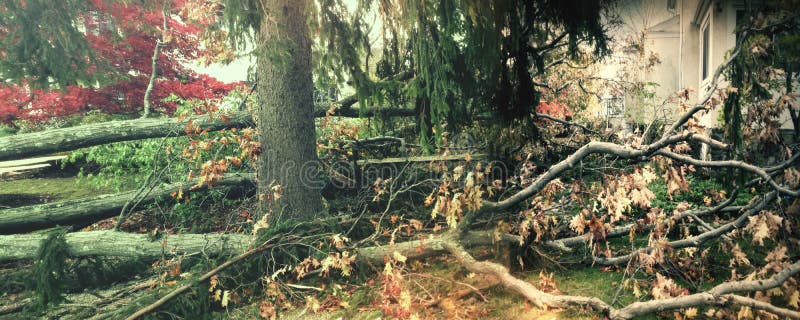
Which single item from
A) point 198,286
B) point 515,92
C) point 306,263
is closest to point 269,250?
point 306,263

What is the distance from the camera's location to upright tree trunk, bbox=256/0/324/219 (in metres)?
4.71

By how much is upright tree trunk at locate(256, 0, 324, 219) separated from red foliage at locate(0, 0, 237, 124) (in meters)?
2.73

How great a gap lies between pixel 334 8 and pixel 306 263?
Result: 263 centimetres

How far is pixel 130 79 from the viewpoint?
22.0ft

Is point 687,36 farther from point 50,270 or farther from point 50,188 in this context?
point 50,188

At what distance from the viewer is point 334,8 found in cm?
453

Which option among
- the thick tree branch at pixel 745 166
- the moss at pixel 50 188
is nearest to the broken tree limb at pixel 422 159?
the thick tree branch at pixel 745 166

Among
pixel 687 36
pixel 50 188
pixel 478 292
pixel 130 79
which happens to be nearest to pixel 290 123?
pixel 478 292

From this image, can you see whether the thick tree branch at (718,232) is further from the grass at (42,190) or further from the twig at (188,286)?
the grass at (42,190)

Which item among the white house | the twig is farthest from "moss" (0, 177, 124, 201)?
the white house

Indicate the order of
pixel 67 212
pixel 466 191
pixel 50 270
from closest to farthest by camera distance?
pixel 466 191 → pixel 50 270 → pixel 67 212

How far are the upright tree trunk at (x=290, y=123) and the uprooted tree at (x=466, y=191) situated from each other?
0.02 metres

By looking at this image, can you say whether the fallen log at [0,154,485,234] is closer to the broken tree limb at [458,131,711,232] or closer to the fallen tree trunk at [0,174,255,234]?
the fallen tree trunk at [0,174,255,234]

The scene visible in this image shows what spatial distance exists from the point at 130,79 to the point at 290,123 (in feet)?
12.0
